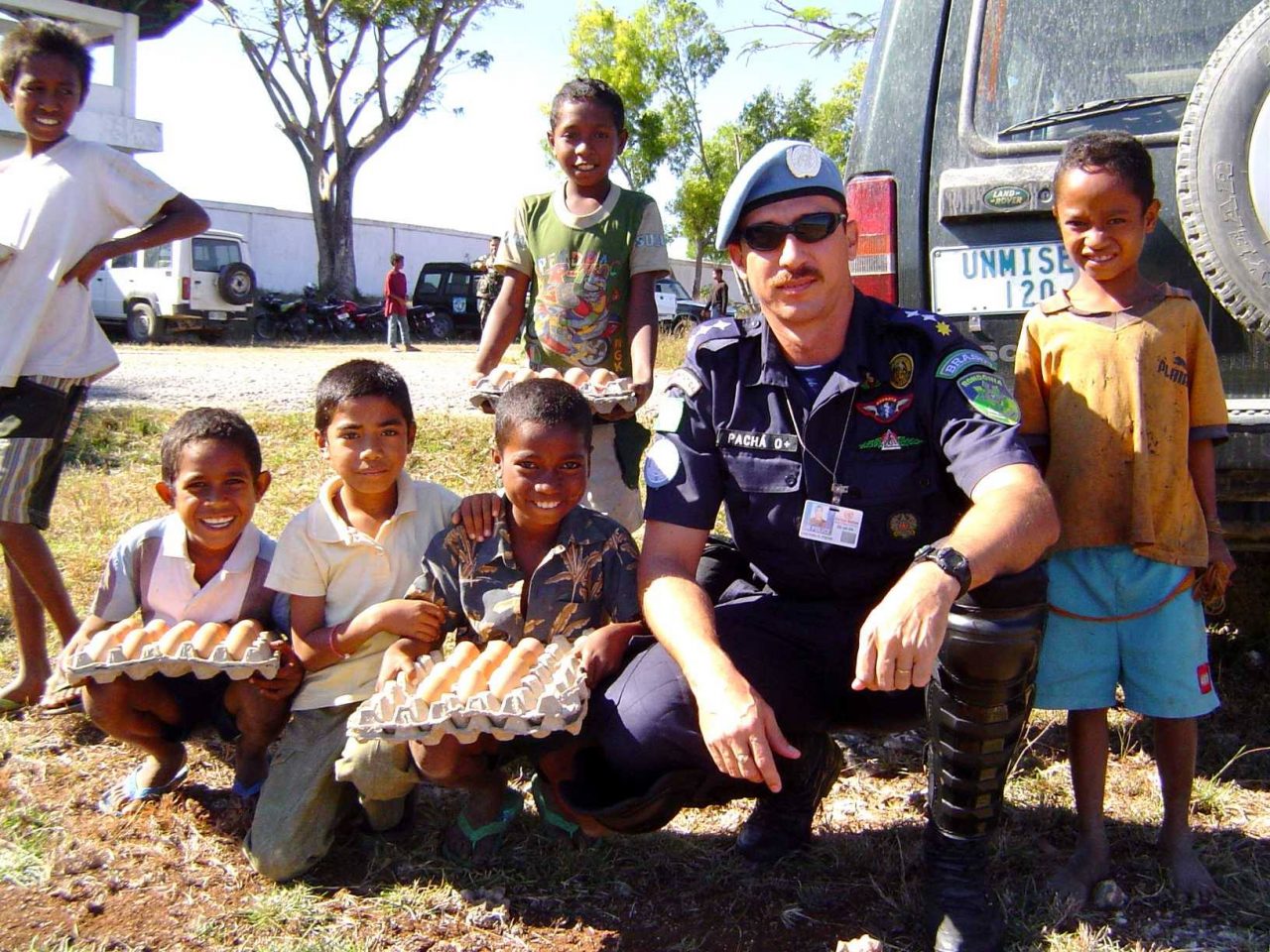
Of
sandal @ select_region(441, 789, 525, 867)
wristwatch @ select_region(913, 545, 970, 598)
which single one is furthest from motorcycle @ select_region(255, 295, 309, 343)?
wristwatch @ select_region(913, 545, 970, 598)

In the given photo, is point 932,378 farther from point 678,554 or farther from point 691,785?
point 691,785

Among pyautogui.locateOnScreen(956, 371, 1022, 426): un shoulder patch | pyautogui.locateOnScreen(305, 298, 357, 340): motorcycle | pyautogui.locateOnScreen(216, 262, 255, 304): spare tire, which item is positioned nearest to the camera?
pyautogui.locateOnScreen(956, 371, 1022, 426): un shoulder patch

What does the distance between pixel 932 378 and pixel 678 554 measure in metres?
0.64

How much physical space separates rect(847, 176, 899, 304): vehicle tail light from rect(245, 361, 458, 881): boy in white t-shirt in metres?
1.19

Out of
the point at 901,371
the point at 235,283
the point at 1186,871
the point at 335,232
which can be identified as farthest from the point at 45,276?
the point at 335,232

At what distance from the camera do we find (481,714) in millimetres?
2094

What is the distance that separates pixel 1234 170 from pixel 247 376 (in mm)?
10141

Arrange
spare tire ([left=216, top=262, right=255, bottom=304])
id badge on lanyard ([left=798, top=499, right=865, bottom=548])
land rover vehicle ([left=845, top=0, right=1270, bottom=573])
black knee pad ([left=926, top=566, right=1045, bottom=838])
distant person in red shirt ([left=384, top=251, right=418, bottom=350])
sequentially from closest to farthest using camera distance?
black knee pad ([left=926, top=566, right=1045, bottom=838]) < id badge on lanyard ([left=798, top=499, right=865, bottom=548]) < land rover vehicle ([left=845, top=0, right=1270, bottom=573]) < distant person in red shirt ([left=384, top=251, right=418, bottom=350]) < spare tire ([left=216, top=262, right=255, bottom=304])

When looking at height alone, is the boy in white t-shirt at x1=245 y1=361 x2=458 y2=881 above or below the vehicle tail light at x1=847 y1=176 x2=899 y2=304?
below

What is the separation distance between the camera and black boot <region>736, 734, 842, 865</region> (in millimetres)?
2496

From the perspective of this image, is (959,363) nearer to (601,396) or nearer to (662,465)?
(662,465)

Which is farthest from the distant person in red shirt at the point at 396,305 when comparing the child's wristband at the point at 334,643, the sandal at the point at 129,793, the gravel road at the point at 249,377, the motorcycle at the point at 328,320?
the child's wristband at the point at 334,643

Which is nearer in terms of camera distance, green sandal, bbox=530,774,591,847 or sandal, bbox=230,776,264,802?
green sandal, bbox=530,774,591,847

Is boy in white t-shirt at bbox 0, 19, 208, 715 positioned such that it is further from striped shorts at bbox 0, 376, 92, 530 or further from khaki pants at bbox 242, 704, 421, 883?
khaki pants at bbox 242, 704, 421, 883
